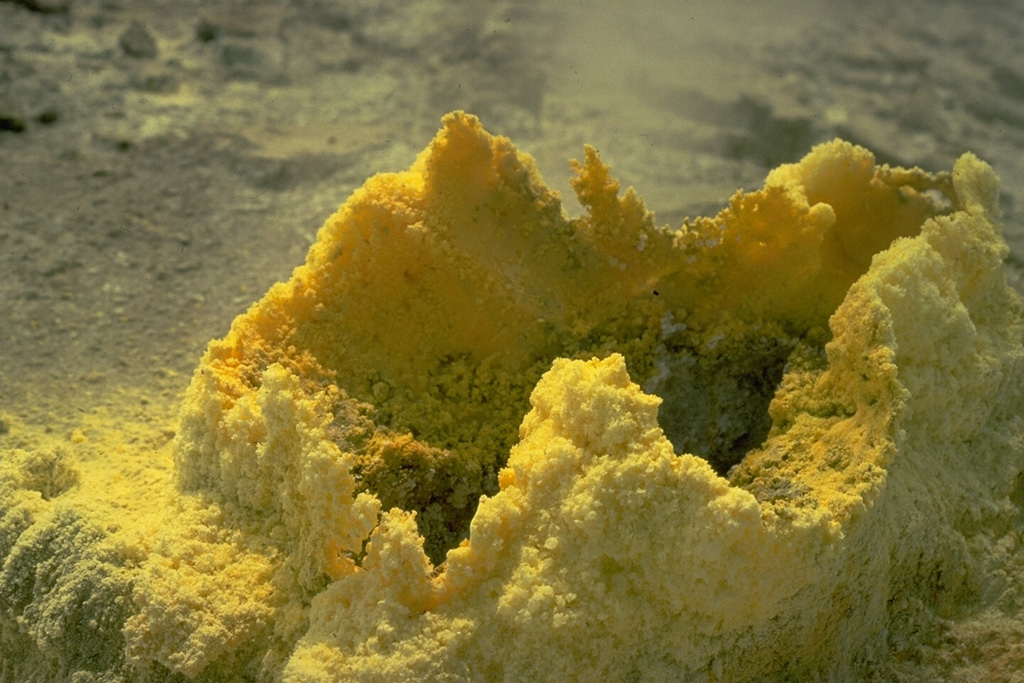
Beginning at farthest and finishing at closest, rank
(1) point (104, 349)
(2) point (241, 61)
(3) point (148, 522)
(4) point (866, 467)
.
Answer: (2) point (241, 61)
(1) point (104, 349)
(3) point (148, 522)
(4) point (866, 467)

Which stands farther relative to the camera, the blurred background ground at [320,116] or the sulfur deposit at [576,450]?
the blurred background ground at [320,116]

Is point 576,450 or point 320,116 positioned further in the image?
point 320,116

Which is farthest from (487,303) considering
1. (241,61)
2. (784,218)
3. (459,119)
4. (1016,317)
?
(241,61)

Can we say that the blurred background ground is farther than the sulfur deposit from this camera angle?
Yes

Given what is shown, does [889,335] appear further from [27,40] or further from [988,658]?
[27,40]
